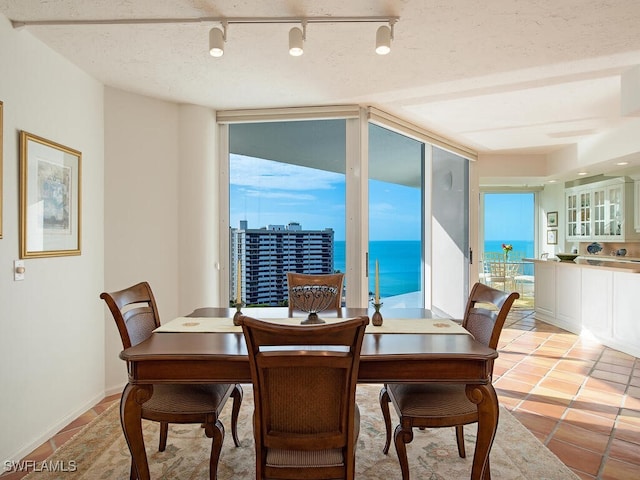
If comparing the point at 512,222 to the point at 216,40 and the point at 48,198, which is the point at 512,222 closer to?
the point at 216,40

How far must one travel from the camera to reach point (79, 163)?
2.77 meters

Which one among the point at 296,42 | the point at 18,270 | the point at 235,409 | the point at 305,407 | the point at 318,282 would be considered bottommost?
the point at 235,409

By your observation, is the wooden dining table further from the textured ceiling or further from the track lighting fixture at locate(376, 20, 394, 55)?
the textured ceiling

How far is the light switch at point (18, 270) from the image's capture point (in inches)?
86.2

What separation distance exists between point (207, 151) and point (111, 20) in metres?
1.51

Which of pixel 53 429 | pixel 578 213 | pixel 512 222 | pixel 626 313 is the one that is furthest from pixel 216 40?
pixel 512 222

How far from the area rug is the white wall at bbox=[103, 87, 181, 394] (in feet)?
3.09

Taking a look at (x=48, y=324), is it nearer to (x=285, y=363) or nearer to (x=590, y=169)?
(x=285, y=363)

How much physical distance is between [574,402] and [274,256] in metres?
2.75

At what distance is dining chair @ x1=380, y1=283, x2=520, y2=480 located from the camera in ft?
5.67

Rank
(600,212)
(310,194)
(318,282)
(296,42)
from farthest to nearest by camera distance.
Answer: (600,212), (310,194), (318,282), (296,42)

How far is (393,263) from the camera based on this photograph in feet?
14.0

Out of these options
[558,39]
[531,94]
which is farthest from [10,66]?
[531,94]

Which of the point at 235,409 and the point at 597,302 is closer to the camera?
the point at 235,409
